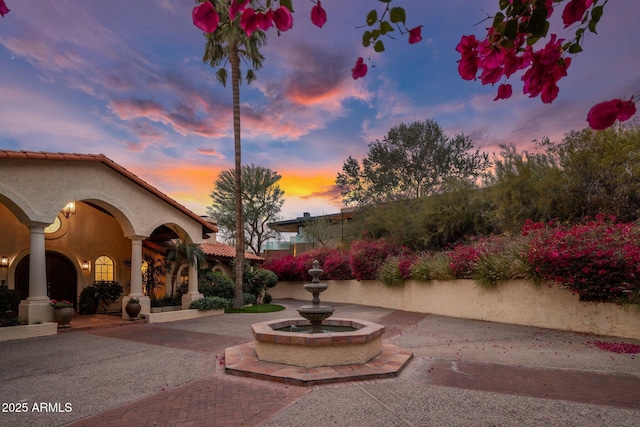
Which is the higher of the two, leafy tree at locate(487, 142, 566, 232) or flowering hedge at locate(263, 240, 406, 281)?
leafy tree at locate(487, 142, 566, 232)

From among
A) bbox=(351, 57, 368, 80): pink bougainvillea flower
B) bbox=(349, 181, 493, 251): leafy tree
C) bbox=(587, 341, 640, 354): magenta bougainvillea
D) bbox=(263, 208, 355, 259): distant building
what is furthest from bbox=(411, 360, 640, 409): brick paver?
bbox=(263, 208, 355, 259): distant building

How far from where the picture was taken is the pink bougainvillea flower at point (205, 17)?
5.52 feet

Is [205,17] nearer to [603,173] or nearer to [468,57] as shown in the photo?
[468,57]

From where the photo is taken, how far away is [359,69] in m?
2.00

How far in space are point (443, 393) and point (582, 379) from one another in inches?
95.5

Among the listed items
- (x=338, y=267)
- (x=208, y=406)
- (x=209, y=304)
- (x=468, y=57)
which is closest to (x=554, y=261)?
(x=208, y=406)

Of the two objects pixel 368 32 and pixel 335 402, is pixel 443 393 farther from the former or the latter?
pixel 368 32

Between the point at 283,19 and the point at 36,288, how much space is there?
502 inches

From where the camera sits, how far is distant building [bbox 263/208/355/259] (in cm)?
3272

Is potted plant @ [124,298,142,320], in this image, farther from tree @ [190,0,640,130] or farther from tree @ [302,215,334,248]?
tree @ [302,215,334,248]

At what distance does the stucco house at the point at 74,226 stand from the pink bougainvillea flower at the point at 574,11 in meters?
12.9

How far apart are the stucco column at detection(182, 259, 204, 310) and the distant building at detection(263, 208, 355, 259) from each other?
49.0ft

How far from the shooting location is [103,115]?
1383 cm

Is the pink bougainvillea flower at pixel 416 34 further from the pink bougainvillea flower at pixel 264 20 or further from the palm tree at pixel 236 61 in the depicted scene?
the palm tree at pixel 236 61
